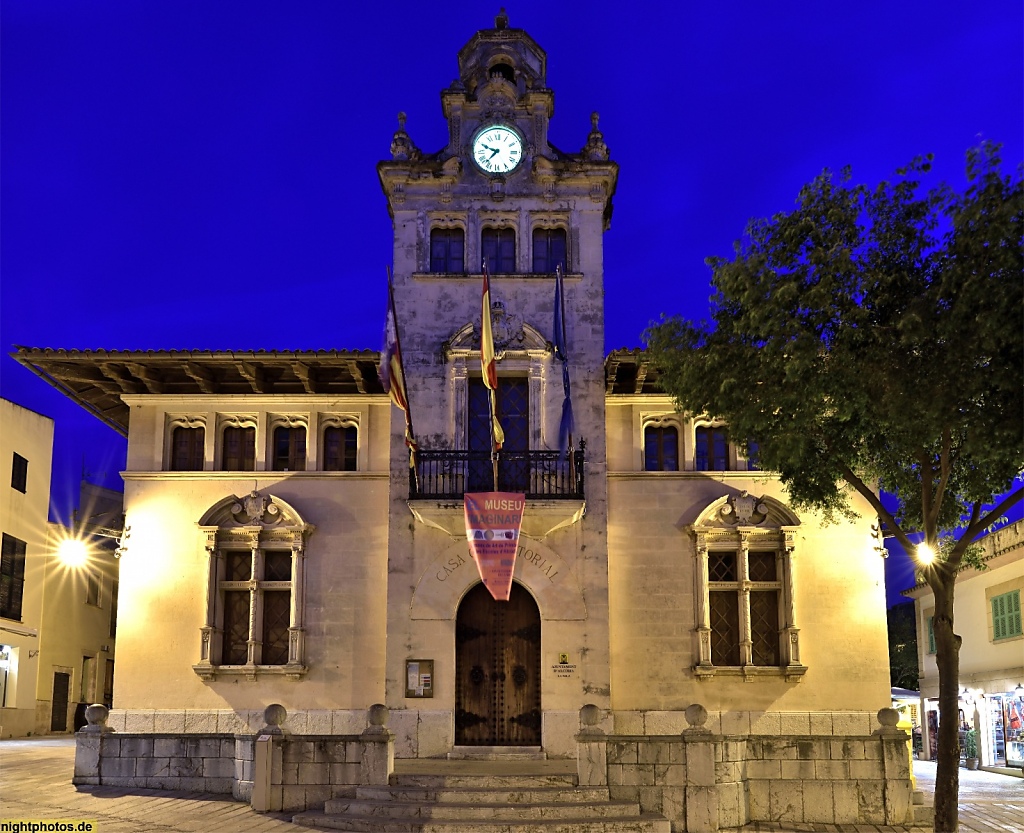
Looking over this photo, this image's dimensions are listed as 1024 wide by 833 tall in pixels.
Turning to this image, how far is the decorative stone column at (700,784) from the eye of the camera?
15992 mm

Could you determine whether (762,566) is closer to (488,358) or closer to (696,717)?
(696,717)

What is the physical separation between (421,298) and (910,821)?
12.5 meters

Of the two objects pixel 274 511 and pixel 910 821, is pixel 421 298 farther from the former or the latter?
pixel 910 821

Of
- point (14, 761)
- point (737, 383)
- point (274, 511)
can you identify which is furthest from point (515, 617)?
point (14, 761)

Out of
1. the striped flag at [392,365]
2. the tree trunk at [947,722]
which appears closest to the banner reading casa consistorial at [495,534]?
the striped flag at [392,365]

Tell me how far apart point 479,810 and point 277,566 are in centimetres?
840

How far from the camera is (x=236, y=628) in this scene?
2234 centimetres

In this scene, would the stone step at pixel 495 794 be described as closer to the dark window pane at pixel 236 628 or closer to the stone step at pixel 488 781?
the stone step at pixel 488 781

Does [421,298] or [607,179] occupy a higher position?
[607,179]

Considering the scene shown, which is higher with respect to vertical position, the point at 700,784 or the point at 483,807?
the point at 700,784

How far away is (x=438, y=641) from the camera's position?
20.7 metres

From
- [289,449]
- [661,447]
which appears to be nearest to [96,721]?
[289,449]

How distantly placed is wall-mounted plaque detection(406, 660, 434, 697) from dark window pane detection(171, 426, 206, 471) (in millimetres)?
6244

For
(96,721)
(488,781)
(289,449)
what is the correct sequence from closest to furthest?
(488,781) → (96,721) → (289,449)
